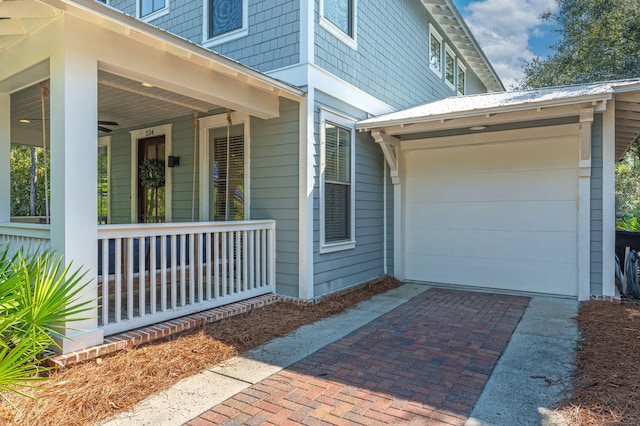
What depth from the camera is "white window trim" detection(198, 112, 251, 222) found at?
559 centimetres

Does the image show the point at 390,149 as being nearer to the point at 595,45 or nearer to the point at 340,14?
the point at 340,14

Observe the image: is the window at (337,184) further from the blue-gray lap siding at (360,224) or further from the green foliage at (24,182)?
the green foliage at (24,182)

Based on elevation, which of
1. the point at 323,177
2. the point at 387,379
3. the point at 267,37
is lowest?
the point at 387,379

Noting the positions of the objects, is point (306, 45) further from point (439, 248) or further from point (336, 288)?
point (439, 248)

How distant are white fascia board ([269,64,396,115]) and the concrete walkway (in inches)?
119

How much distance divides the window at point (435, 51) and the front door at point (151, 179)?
20.5 ft

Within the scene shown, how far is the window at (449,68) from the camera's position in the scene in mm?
10264

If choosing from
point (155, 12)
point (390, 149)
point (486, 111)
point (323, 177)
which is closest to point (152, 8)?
point (155, 12)

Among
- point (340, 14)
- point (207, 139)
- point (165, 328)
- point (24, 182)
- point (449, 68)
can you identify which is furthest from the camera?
point (24, 182)

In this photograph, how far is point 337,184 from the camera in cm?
584

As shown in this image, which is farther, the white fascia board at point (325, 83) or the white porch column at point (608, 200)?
the white porch column at point (608, 200)

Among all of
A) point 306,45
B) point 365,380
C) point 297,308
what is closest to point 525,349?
point 365,380

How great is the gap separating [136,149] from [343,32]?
4210 mm

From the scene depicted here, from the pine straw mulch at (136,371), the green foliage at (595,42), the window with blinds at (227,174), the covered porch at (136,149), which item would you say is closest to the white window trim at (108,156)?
the covered porch at (136,149)
